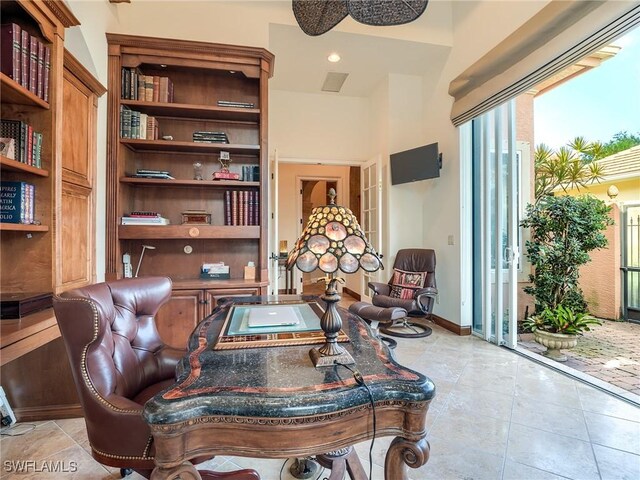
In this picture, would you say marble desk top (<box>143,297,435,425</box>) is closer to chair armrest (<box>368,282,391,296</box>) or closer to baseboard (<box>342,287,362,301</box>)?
chair armrest (<box>368,282,391,296</box>)

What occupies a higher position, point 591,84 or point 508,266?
point 591,84

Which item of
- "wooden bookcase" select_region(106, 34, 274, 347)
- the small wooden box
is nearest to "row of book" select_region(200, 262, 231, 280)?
"wooden bookcase" select_region(106, 34, 274, 347)

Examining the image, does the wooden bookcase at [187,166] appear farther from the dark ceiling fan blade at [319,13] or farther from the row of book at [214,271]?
the dark ceiling fan blade at [319,13]

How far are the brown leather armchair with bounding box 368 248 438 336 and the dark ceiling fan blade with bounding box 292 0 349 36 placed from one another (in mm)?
2718

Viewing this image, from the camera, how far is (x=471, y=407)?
208 cm

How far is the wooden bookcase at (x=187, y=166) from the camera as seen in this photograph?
272cm

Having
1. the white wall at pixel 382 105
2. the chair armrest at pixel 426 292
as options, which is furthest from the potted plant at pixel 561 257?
the chair armrest at pixel 426 292

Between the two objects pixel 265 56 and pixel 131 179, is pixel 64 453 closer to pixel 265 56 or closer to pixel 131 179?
pixel 131 179

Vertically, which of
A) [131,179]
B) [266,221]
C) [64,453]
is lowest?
[64,453]

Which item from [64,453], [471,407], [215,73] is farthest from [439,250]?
[64,453]

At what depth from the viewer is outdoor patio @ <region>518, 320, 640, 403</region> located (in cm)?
254

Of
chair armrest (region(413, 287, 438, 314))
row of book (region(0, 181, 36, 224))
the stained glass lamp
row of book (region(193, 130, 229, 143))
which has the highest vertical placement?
row of book (region(193, 130, 229, 143))

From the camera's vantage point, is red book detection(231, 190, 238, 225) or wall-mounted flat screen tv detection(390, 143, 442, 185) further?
wall-mounted flat screen tv detection(390, 143, 442, 185)

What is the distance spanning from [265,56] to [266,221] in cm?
158
